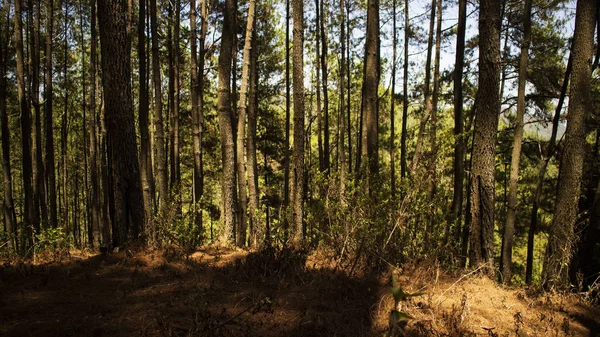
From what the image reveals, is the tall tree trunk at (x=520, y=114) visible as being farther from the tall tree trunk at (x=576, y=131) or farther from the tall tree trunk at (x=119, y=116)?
the tall tree trunk at (x=119, y=116)

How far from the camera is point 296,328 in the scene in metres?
3.46

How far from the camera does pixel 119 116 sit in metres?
5.63

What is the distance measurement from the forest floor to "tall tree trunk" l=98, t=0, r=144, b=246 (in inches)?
25.8

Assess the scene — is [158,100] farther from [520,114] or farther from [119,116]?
[520,114]

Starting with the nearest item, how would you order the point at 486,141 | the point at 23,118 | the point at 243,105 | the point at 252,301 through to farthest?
the point at 252,301 → the point at 486,141 → the point at 243,105 → the point at 23,118

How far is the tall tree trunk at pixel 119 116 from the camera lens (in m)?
5.53

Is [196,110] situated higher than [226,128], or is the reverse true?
[196,110]

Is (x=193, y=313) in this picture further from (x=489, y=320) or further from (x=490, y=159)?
(x=490, y=159)

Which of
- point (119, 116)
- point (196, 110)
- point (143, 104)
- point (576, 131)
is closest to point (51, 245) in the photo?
point (119, 116)

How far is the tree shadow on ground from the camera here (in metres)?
3.29

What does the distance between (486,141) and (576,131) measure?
1606 mm

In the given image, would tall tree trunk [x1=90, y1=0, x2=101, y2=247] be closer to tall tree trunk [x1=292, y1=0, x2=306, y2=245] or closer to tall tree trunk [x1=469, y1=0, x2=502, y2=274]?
tall tree trunk [x1=292, y1=0, x2=306, y2=245]

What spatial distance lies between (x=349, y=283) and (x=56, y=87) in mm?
19588

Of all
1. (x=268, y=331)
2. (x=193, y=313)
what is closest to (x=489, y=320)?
(x=268, y=331)
